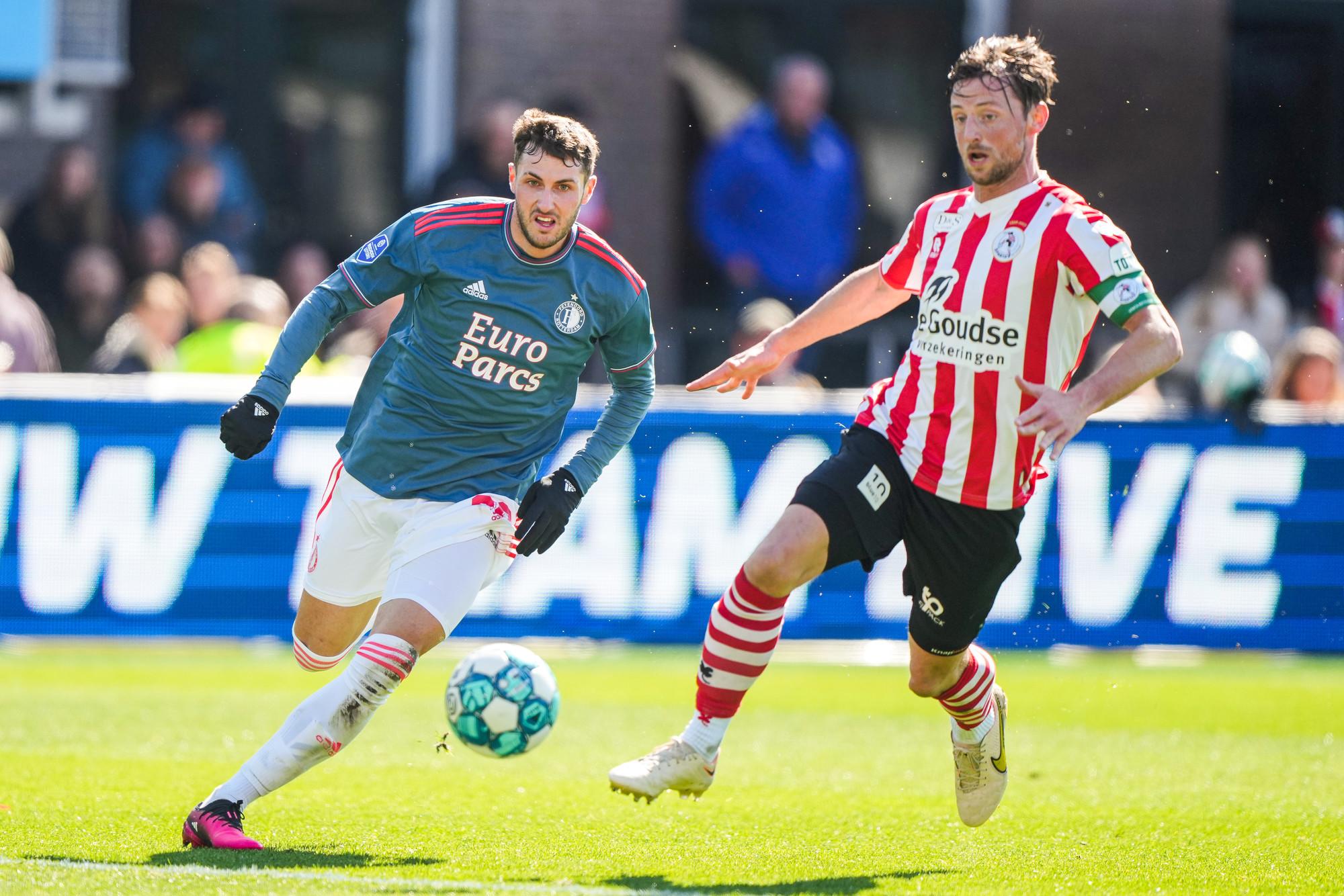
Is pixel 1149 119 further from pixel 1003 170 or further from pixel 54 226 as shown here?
pixel 1003 170

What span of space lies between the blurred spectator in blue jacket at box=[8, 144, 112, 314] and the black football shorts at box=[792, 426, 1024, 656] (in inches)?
340

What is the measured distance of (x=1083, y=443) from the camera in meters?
10.3

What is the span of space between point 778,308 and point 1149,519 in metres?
2.56

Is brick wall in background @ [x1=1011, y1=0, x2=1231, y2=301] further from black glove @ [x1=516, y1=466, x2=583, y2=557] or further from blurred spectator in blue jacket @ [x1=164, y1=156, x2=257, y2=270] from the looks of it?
black glove @ [x1=516, y1=466, x2=583, y2=557]

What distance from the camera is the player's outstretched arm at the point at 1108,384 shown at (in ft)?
15.9

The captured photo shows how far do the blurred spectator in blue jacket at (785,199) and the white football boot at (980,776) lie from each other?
714 cm

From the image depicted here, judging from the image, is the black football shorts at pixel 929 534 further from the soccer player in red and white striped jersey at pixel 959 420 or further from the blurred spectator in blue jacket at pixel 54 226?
the blurred spectator in blue jacket at pixel 54 226

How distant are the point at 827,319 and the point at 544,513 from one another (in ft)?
3.69

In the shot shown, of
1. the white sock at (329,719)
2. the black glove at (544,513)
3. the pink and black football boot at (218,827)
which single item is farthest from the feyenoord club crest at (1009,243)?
the pink and black football boot at (218,827)

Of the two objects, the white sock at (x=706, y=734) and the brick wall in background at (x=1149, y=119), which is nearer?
the white sock at (x=706, y=734)

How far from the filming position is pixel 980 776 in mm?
Result: 5945

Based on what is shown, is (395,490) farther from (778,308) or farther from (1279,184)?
(1279,184)

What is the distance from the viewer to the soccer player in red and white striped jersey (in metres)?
5.35

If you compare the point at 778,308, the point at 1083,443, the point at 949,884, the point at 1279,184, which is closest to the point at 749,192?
the point at 778,308
